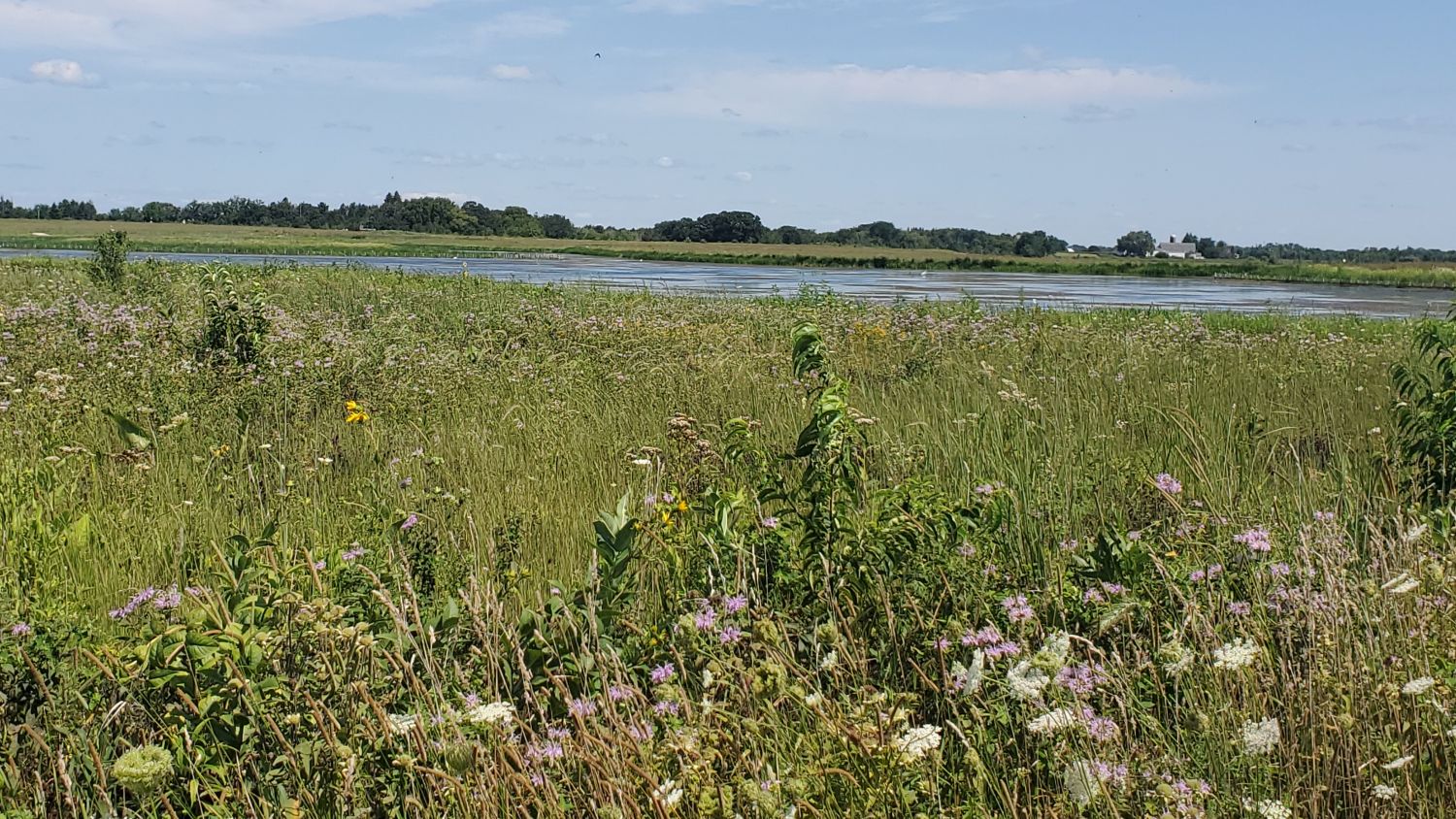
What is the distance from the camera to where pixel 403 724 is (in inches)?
77.9

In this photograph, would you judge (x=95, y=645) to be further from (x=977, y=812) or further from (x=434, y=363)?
(x=434, y=363)

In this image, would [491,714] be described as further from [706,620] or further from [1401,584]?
[1401,584]

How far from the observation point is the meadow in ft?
6.38

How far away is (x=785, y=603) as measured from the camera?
122 inches

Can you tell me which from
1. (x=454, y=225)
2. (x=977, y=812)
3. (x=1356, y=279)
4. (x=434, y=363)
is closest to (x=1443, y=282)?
(x=1356, y=279)

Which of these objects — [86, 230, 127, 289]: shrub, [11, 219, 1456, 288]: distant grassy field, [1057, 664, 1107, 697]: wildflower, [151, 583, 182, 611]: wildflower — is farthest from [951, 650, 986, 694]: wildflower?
[11, 219, 1456, 288]: distant grassy field

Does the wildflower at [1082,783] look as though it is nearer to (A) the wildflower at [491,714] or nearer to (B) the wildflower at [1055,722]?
(B) the wildflower at [1055,722]

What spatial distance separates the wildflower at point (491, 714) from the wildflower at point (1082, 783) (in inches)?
36.4

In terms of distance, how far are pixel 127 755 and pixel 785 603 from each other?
1.74 metres

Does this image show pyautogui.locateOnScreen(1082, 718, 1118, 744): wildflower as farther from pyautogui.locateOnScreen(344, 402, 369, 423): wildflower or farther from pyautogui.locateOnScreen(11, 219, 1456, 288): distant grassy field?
pyautogui.locateOnScreen(11, 219, 1456, 288): distant grassy field

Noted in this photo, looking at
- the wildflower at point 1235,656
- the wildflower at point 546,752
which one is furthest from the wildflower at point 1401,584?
the wildflower at point 546,752

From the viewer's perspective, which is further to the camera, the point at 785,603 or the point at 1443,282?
the point at 1443,282

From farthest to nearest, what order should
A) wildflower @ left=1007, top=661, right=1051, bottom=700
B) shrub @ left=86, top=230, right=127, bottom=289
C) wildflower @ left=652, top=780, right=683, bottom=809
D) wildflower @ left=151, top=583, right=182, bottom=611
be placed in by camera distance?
shrub @ left=86, top=230, right=127, bottom=289 < wildflower @ left=151, top=583, right=182, bottom=611 < wildflower @ left=1007, top=661, right=1051, bottom=700 < wildflower @ left=652, top=780, right=683, bottom=809

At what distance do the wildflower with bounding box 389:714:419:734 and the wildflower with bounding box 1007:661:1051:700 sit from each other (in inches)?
40.3
